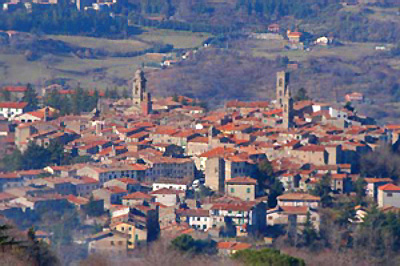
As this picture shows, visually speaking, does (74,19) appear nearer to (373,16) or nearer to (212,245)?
(373,16)

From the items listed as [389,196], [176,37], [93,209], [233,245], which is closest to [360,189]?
[389,196]

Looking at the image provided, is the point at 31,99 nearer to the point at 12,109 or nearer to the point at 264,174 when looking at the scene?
the point at 12,109

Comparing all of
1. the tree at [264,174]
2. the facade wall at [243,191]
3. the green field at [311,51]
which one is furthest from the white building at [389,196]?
the green field at [311,51]

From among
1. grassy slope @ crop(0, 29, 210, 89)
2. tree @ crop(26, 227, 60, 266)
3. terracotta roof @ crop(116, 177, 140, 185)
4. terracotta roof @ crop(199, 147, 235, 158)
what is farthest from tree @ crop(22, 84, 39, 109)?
tree @ crop(26, 227, 60, 266)

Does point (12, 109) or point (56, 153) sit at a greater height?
point (56, 153)

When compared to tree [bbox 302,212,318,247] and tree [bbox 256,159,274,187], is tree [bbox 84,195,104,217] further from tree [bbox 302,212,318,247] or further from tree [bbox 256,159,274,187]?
tree [bbox 302,212,318,247]

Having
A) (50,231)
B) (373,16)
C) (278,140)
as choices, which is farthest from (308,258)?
(373,16)
